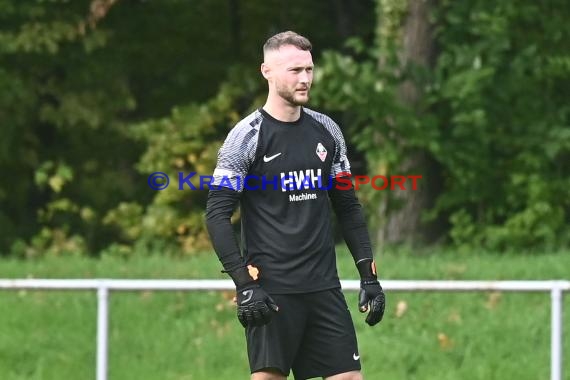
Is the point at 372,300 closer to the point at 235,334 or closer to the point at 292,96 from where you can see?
the point at 292,96

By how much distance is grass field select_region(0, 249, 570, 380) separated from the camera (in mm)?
8328

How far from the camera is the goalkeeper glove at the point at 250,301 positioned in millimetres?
4980

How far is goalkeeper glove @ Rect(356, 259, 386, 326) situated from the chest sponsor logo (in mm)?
508

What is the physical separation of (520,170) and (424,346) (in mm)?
6167

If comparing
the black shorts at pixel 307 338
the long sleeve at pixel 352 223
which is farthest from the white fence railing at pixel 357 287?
the black shorts at pixel 307 338

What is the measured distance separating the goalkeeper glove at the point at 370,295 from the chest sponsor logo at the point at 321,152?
508 mm

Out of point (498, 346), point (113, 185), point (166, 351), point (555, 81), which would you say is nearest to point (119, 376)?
point (166, 351)

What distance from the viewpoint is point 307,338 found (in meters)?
5.30

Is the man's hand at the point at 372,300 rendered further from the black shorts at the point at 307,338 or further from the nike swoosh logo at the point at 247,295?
the nike swoosh logo at the point at 247,295

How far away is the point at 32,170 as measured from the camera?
19172 mm

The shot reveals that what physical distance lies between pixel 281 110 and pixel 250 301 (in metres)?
0.77

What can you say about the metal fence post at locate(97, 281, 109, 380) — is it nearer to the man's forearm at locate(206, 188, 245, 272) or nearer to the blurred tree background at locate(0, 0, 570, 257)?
the man's forearm at locate(206, 188, 245, 272)

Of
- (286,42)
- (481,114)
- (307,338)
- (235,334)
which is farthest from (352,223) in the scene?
(481,114)

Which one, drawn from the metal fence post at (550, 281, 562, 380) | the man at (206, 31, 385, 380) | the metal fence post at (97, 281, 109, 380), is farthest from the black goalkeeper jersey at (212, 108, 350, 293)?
the metal fence post at (97, 281, 109, 380)
